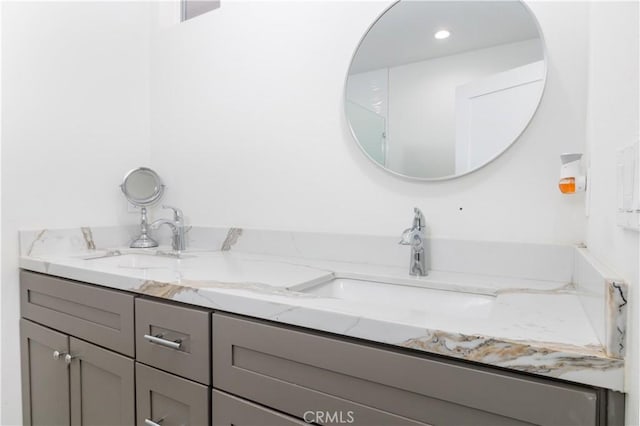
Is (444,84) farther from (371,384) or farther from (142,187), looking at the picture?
(142,187)

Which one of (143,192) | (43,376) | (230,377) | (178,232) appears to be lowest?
(43,376)

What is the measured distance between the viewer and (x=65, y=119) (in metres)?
1.53

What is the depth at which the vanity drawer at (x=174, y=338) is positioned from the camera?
872 millimetres

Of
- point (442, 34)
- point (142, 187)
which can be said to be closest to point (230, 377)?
point (442, 34)

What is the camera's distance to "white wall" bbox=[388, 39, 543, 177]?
1.06m

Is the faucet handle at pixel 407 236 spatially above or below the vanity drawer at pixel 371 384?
above

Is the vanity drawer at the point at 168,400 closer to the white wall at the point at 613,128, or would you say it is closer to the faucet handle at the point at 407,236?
the faucet handle at the point at 407,236

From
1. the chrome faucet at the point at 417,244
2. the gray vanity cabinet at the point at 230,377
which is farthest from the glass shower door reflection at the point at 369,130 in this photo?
the gray vanity cabinet at the point at 230,377

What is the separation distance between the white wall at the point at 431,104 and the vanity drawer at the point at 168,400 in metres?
0.86

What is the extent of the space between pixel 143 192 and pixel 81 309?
73cm

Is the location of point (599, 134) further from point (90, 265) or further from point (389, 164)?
point (90, 265)

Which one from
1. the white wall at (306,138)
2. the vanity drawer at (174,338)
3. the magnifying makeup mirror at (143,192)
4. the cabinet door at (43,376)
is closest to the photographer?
the vanity drawer at (174,338)

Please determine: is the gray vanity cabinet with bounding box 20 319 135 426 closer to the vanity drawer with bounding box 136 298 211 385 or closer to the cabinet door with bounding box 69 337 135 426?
the cabinet door with bounding box 69 337 135 426

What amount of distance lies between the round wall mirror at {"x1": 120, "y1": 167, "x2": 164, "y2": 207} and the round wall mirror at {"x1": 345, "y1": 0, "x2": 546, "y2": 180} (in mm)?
1021
